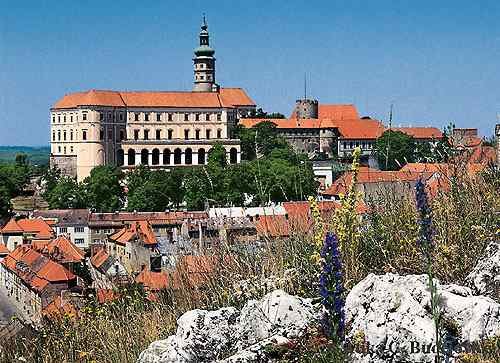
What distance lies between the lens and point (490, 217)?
525 cm

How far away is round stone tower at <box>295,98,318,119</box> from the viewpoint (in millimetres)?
98500

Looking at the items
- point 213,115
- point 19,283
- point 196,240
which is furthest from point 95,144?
point 196,240

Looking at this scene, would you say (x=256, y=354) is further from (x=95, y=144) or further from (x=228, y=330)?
(x=95, y=144)

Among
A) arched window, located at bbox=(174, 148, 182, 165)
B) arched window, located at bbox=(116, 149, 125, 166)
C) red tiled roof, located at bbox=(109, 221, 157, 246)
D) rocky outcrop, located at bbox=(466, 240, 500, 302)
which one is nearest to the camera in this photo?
rocky outcrop, located at bbox=(466, 240, 500, 302)

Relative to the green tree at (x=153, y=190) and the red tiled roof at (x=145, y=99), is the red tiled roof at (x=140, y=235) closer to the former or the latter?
the green tree at (x=153, y=190)

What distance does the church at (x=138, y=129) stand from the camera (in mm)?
83875

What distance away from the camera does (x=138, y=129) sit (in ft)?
283

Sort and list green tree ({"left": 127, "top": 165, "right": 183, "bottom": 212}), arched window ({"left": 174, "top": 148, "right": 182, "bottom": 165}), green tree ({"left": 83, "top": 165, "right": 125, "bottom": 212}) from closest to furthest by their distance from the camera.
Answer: green tree ({"left": 127, "top": 165, "right": 183, "bottom": 212}), green tree ({"left": 83, "top": 165, "right": 125, "bottom": 212}), arched window ({"left": 174, "top": 148, "right": 182, "bottom": 165})

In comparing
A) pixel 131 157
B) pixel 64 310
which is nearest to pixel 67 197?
pixel 131 157

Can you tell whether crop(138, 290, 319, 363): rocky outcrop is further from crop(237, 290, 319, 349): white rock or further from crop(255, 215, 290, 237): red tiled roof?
crop(255, 215, 290, 237): red tiled roof

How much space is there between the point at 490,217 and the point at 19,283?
21036 millimetres

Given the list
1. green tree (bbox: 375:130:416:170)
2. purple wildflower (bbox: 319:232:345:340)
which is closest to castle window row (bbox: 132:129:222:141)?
green tree (bbox: 375:130:416:170)

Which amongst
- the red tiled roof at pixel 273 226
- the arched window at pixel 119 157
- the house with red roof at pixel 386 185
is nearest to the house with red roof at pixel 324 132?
the arched window at pixel 119 157

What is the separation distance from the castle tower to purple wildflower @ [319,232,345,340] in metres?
90.9
